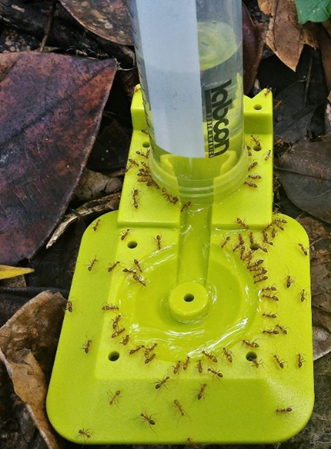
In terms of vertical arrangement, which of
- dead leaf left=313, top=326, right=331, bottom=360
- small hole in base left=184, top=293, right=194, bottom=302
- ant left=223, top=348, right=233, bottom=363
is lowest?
dead leaf left=313, top=326, right=331, bottom=360

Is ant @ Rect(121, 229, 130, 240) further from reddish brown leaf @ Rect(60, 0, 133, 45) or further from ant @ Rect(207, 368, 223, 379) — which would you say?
reddish brown leaf @ Rect(60, 0, 133, 45)

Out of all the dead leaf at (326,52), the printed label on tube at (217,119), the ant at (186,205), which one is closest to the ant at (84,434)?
Answer: the ant at (186,205)

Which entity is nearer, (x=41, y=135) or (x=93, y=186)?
(x=41, y=135)

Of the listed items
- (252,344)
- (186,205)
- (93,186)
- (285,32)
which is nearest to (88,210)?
(93,186)

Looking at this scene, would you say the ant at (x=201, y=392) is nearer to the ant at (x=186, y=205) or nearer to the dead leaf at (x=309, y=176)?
the ant at (x=186, y=205)

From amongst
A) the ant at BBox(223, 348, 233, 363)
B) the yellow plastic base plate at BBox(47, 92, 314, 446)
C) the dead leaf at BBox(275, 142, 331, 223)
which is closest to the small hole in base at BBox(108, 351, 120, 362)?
the yellow plastic base plate at BBox(47, 92, 314, 446)

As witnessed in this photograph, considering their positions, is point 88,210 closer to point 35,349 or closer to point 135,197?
point 135,197

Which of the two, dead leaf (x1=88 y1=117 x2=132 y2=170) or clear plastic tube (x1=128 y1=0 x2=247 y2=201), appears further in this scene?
dead leaf (x1=88 y1=117 x2=132 y2=170)
